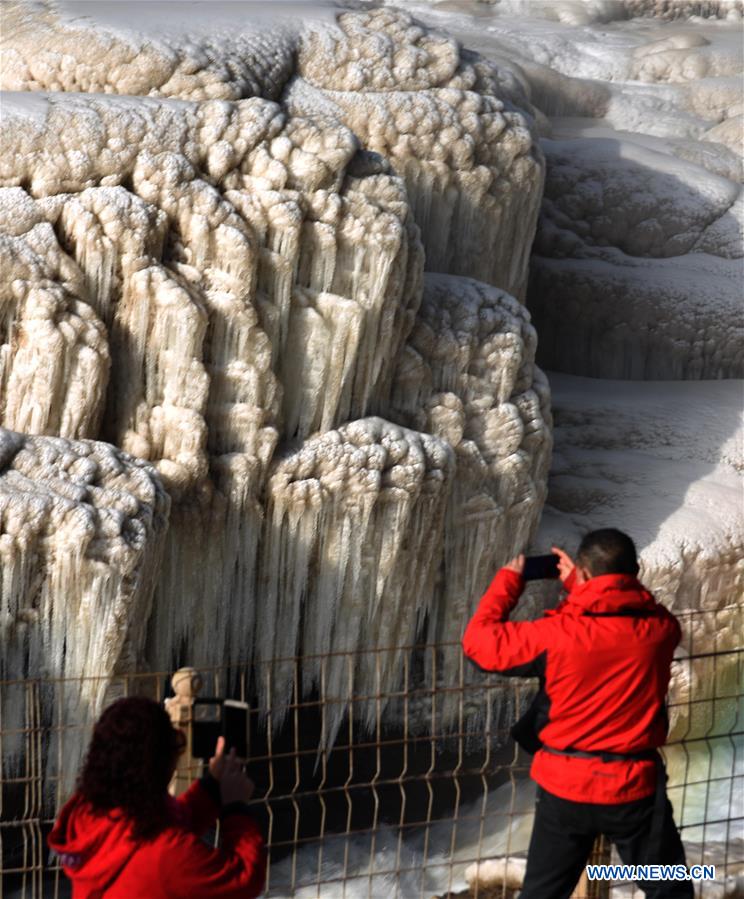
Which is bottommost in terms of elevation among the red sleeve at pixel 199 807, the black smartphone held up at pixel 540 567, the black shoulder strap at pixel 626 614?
the red sleeve at pixel 199 807

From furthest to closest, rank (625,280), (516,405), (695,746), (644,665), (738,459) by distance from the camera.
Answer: (625,280) < (738,459) < (695,746) < (516,405) < (644,665)

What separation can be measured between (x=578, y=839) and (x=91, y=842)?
1556 mm

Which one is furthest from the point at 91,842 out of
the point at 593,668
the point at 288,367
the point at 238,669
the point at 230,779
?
the point at 238,669

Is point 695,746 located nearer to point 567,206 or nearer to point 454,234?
point 454,234

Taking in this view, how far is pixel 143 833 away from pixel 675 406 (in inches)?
333

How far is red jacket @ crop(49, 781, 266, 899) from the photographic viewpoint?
113 inches

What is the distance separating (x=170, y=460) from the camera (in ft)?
23.6

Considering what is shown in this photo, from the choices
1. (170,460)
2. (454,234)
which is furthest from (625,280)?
(170,460)

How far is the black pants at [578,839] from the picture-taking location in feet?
12.6

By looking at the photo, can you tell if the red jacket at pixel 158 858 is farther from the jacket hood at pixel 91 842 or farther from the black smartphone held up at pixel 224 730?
the black smartphone held up at pixel 224 730

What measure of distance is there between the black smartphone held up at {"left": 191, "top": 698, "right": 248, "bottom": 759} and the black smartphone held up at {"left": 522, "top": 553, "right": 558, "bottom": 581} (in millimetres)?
1093

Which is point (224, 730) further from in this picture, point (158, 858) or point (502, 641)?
point (502, 641)

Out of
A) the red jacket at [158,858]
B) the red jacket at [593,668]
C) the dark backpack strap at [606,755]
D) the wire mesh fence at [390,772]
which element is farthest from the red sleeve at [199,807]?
the wire mesh fence at [390,772]

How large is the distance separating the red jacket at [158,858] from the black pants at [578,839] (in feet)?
3.78
